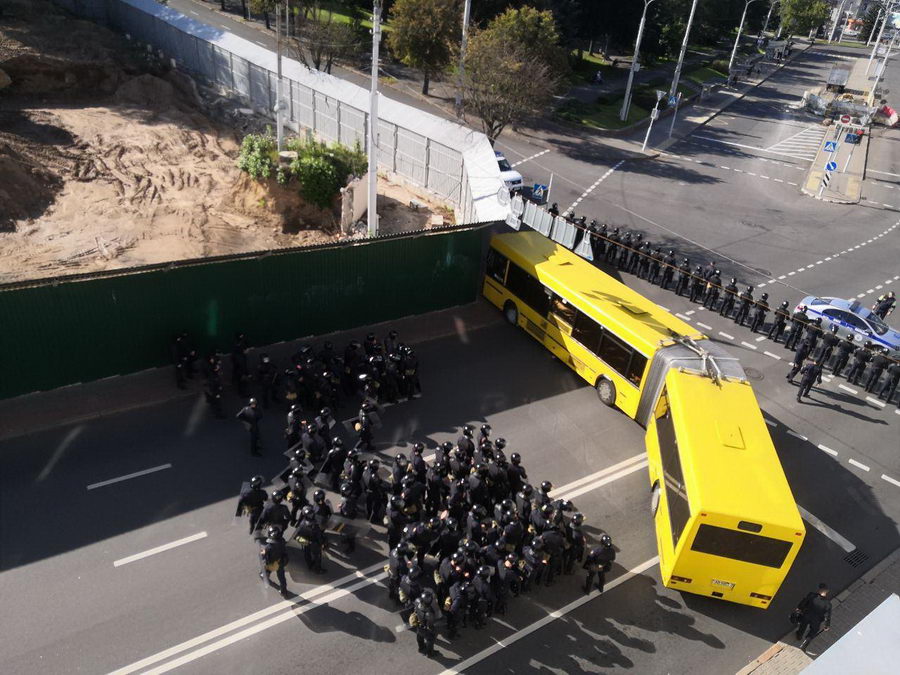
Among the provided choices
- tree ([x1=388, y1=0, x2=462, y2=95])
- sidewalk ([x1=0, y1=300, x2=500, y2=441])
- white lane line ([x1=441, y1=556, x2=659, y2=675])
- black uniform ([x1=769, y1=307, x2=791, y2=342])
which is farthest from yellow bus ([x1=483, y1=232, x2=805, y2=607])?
tree ([x1=388, y1=0, x2=462, y2=95])

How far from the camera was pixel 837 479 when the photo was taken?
48.5ft

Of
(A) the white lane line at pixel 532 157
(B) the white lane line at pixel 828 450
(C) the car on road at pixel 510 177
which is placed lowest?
(B) the white lane line at pixel 828 450

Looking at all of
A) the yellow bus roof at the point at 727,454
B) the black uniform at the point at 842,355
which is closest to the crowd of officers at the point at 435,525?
the yellow bus roof at the point at 727,454

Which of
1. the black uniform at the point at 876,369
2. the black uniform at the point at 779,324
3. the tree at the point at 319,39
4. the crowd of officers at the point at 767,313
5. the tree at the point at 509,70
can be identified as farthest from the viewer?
the tree at the point at 319,39

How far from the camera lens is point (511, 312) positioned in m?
19.2

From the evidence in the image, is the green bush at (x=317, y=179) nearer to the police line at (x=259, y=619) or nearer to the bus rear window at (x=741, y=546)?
the police line at (x=259, y=619)

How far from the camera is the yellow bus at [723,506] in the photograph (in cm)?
1016

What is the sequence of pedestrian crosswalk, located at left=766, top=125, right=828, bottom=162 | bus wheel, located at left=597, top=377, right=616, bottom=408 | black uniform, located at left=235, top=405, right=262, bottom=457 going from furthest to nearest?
1. pedestrian crosswalk, located at left=766, top=125, right=828, bottom=162
2. bus wheel, located at left=597, top=377, right=616, bottom=408
3. black uniform, located at left=235, top=405, right=262, bottom=457

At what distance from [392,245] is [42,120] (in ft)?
71.1

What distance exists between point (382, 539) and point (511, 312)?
8.97 meters

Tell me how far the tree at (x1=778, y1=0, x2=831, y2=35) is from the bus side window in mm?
82294

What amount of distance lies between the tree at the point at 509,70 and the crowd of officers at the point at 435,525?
23174 mm

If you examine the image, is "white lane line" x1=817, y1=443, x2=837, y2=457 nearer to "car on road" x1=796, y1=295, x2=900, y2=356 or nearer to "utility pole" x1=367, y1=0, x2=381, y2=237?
"car on road" x1=796, y1=295, x2=900, y2=356

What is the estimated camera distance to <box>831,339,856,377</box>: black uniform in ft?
60.1
